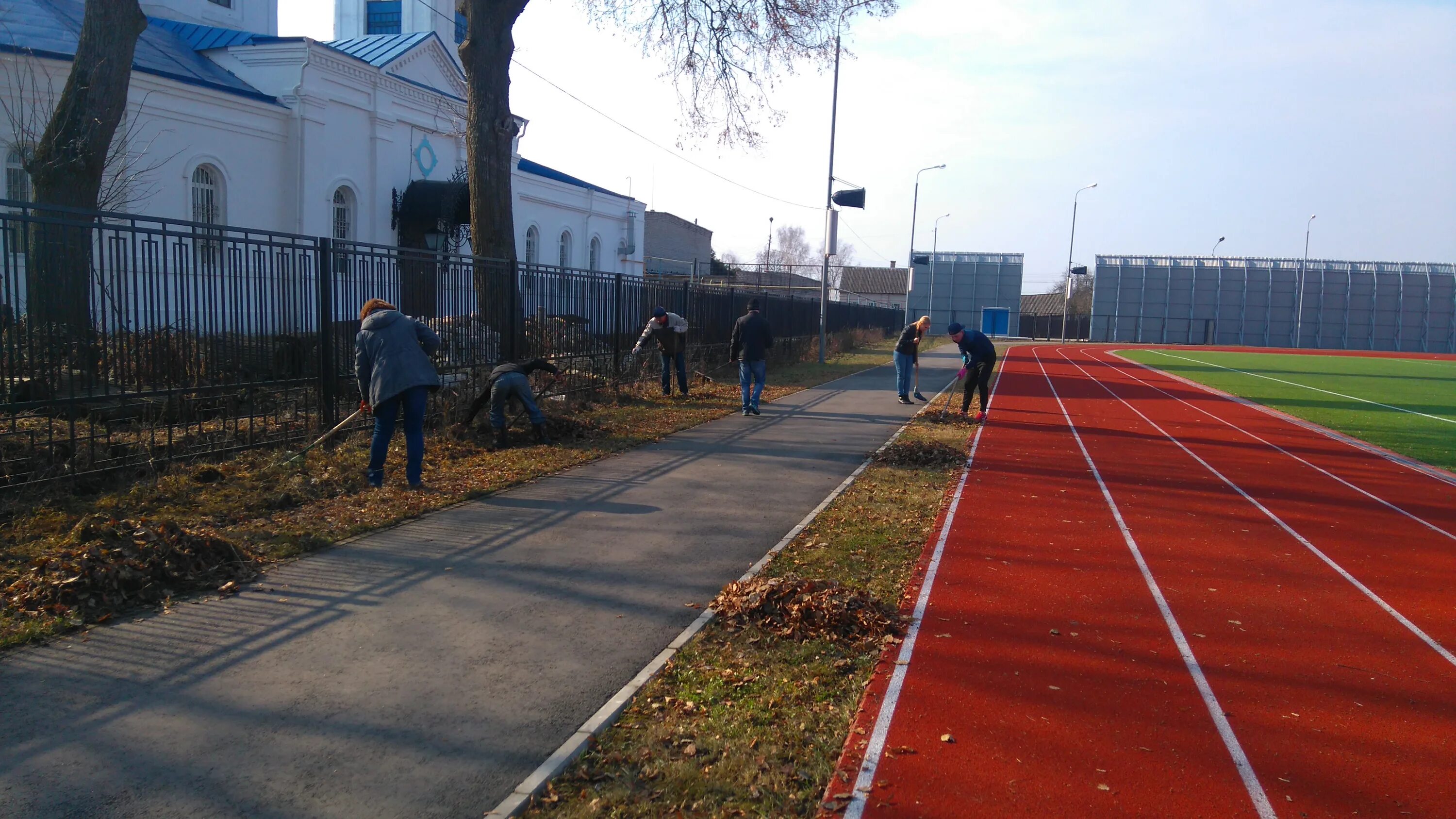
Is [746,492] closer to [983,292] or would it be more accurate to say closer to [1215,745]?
[1215,745]

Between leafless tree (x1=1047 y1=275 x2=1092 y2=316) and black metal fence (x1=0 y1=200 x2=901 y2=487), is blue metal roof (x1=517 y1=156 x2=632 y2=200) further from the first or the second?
leafless tree (x1=1047 y1=275 x2=1092 y2=316)

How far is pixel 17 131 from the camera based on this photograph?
1430 centimetres

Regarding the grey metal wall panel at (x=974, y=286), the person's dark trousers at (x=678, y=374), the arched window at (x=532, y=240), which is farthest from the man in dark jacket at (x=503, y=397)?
the grey metal wall panel at (x=974, y=286)

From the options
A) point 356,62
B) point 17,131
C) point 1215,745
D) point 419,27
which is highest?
point 419,27

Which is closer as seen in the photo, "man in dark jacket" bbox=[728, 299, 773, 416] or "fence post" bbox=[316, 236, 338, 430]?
"fence post" bbox=[316, 236, 338, 430]

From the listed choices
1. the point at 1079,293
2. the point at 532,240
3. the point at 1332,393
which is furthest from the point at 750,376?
the point at 1079,293

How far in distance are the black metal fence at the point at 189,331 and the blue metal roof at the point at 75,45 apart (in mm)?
10473

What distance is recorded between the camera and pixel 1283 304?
73.8 m

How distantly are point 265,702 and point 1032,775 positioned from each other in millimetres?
3445

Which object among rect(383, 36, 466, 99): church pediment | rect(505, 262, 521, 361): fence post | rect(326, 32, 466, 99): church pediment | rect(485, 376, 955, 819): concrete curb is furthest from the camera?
rect(383, 36, 466, 99): church pediment

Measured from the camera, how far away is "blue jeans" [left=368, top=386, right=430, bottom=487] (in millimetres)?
8242

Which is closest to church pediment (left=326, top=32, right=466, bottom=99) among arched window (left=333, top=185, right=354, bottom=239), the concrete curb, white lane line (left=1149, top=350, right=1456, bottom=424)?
arched window (left=333, top=185, right=354, bottom=239)

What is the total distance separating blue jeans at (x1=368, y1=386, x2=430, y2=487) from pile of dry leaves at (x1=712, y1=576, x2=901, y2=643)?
12.9 ft

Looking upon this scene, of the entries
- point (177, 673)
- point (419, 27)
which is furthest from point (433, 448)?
point (419, 27)
